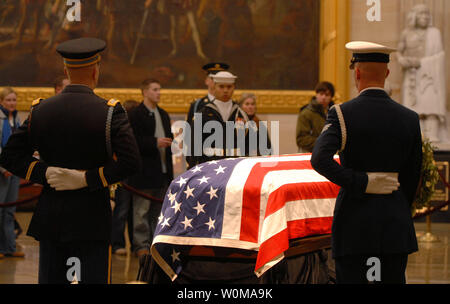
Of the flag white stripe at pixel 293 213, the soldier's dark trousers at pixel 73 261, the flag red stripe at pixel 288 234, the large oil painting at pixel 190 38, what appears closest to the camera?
the soldier's dark trousers at pixel 73 261

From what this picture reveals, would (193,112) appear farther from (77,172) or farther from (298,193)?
(77,172)

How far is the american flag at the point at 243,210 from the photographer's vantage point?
17.1 ft

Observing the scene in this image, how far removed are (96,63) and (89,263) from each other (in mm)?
1016

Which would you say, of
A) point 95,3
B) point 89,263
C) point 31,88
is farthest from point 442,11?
point 89,263

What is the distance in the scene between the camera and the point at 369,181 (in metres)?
3.71

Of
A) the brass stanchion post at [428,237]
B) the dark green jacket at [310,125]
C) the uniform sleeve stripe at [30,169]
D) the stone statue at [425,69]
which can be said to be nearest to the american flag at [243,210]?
the uniform sleeve stripe at [30,169]

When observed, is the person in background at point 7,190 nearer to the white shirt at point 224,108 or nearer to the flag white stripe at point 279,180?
the white shirt at point 224,108

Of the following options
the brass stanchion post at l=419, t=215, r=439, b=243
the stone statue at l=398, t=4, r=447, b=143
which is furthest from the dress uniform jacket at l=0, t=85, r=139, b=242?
the stone statue at l=398, t=4, r=447, b=143

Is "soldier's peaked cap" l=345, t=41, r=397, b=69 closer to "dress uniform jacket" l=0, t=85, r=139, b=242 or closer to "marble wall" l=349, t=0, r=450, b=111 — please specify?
"dress uniform jacket" l=0, t=85, r=139, b=242

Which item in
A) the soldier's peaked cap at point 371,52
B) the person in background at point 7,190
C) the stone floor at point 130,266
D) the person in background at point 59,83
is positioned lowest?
the stone floor at point 130,266

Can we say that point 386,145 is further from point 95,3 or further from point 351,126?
point 95,3

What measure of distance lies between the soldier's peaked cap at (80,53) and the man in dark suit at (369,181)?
121cm

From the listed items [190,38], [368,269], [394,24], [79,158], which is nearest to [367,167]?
[368,269]

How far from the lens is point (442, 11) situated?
11.4 m
